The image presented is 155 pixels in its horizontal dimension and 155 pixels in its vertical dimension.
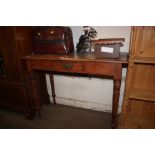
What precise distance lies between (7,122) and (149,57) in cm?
185

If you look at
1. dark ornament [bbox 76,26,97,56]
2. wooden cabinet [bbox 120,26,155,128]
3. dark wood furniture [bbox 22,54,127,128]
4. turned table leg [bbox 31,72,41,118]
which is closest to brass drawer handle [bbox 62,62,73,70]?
dark wood furniture [bbox 22,54,127,128]

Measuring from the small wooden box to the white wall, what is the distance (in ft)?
1.39

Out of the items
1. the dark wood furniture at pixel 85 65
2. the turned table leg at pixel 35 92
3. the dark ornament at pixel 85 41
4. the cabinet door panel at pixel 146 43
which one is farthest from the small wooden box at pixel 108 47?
the turned table leg at pixel 35 92

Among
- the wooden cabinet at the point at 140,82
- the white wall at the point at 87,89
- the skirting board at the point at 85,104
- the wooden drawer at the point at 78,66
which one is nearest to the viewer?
the wooden cabinet at the point at 140,82

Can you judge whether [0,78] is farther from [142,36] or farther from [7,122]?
[142,36]

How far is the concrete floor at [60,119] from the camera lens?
1.82 meters

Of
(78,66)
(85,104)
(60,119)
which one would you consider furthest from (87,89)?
(78,66)

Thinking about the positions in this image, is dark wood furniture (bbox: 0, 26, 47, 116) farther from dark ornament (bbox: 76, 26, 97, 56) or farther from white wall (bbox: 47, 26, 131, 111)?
dark ornament (bbox: 76, 26, 97, 56)

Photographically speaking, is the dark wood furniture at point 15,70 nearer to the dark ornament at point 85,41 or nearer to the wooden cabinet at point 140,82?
the dark ornament at point 85,41

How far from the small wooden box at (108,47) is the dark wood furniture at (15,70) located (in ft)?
2.82

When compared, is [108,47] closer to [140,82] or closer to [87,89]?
[140,82]

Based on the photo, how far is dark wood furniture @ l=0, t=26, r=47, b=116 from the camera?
5.30 ft

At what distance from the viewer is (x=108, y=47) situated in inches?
53.6

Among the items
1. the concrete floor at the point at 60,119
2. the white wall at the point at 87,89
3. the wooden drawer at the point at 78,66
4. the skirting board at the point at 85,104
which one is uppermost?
the wooden drawer at the point at 78,66
